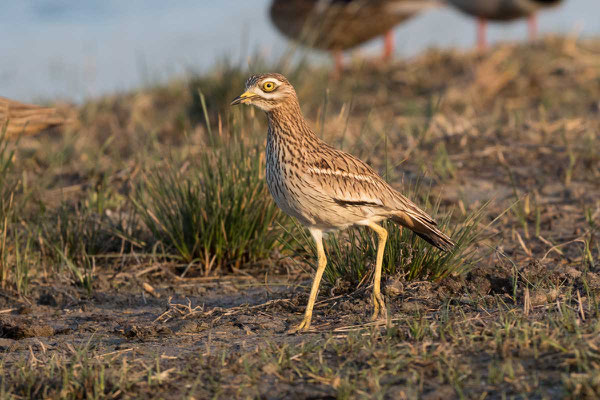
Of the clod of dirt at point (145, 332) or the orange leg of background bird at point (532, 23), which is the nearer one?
the clod of dirt at point (145, 332)

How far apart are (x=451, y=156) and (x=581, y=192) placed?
4.32ft

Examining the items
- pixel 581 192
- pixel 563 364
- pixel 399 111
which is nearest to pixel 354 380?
pixel 563 364

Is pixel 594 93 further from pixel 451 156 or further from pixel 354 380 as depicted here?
pixel 354 380

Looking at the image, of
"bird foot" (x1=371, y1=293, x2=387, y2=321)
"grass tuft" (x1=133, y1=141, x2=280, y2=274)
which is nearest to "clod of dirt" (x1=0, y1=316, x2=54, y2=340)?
"grass tuft" (x1=133, y1=141, x2=280, y2=274)

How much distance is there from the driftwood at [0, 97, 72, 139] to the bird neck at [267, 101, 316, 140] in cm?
271

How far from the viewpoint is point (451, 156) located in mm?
7531

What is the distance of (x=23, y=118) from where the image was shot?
647cm

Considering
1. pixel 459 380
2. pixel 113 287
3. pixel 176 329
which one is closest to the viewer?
pixel 459 380

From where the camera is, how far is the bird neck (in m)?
4.35

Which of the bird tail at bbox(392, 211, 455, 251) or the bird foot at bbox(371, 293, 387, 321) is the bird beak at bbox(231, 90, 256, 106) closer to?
the bird tail at bbox(392, 211, 455, 251)

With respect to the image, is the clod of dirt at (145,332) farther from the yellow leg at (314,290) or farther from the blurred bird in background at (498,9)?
the blurred bird in background at (498,9)

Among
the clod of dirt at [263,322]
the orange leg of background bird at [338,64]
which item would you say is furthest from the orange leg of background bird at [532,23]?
the clod of dirt at [263,322]

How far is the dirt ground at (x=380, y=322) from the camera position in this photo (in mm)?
3320

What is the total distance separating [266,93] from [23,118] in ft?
9.70
